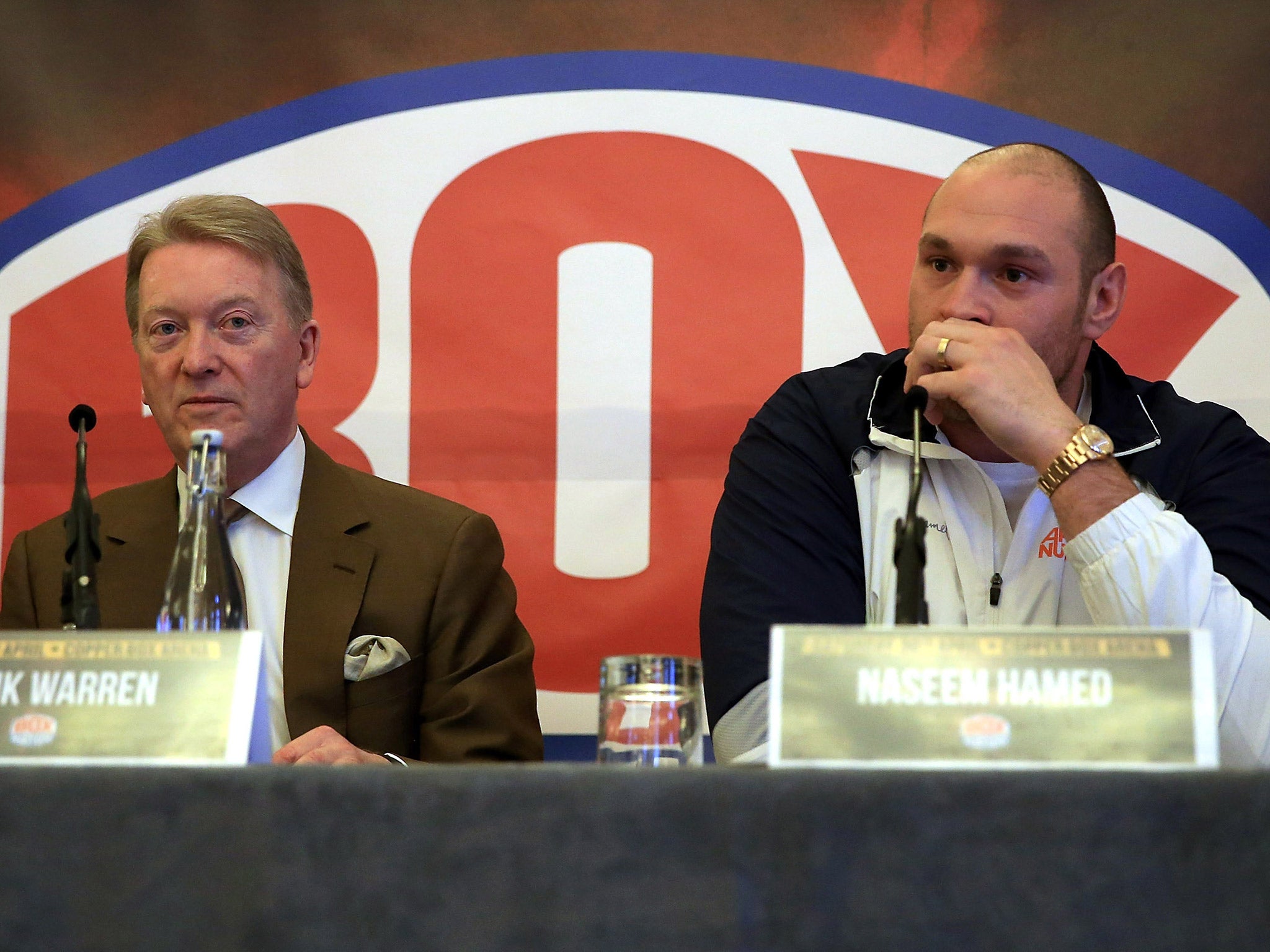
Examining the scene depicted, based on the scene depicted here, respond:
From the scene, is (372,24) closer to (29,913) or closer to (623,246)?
(623,246)

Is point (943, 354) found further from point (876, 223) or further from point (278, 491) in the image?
point (278, 491)

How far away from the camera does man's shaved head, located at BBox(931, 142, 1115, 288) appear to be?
178 cm

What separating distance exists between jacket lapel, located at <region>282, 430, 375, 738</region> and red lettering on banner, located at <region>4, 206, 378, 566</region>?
1.19 feet

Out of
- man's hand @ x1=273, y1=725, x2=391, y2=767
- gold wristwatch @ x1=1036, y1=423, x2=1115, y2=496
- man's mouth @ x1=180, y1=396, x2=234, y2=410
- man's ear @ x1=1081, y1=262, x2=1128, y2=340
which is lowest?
man's hand @ x1=273, y1=725, x2=391, y2=767

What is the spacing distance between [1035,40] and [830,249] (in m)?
0.49

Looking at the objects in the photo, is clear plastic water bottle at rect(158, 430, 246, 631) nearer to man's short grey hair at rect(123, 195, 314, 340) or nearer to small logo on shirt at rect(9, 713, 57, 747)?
small logo on shirt at rect(9, 713, 57, 747)

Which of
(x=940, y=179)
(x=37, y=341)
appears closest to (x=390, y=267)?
(x=37, y=341)

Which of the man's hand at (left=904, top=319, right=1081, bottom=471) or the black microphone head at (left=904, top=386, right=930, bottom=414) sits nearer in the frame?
the black microphone head at (left=904, top=386, right=930, bottom=414)

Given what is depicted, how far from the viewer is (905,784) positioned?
0.72 m

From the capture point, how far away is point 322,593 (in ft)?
6.11

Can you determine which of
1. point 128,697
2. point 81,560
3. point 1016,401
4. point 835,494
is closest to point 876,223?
point 835,494

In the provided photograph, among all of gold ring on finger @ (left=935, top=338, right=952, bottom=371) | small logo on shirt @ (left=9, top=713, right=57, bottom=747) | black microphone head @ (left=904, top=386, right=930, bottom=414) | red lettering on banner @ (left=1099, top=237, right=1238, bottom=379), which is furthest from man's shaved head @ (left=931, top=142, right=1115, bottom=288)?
small logo on shirt @ (left=9, top=713, right=57, bottom=747)

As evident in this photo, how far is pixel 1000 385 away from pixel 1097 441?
0.12 m

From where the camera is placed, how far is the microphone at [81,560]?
44.6 inches
